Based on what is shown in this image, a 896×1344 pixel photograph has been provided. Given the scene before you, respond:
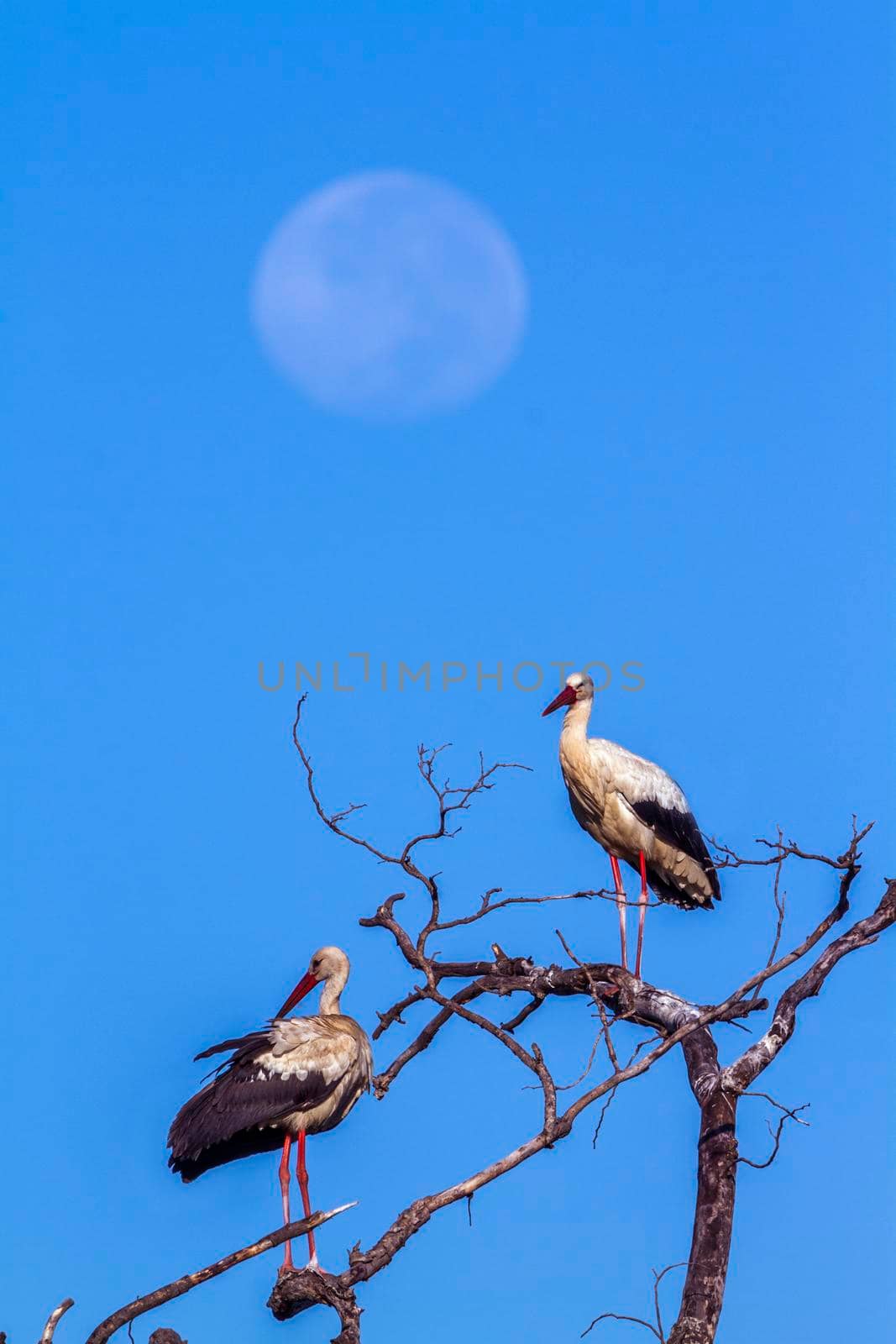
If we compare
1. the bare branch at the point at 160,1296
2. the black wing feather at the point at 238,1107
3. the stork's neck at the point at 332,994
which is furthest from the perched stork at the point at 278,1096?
the bare branch at the point at 160,1296

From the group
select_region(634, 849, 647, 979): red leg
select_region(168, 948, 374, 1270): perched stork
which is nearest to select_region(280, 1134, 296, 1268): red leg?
select_region(168, 948, 374, 1270): perched stork

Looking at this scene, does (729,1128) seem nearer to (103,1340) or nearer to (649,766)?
(103,1340)

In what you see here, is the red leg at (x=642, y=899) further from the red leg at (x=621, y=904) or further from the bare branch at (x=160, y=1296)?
the bare branch at (x=160, y=1296)

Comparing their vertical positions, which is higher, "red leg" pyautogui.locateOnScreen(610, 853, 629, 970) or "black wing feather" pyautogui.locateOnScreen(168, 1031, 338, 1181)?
"red leg" pyautogui.locateOnScreen(610, 853, 629, 970)

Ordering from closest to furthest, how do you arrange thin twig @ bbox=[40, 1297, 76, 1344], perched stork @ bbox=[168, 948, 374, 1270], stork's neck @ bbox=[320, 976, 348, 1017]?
1. thin twig @ bbox=[40, 1297, 76, 1344]
2. perched stork @ bbox=[168, 948, 374, 1270]
3. stork's neck @ bbox=[320, 976, 348, 1017]

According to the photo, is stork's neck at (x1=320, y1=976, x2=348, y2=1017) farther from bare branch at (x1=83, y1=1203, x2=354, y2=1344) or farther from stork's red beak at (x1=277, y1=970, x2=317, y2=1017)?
bare branch at (x1=83, y1=1203, x2=354, y2=1344)

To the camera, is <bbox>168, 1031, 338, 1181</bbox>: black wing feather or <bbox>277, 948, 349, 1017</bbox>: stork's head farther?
<bbox>277, 948, 349, 1017</bbox>: stork's head

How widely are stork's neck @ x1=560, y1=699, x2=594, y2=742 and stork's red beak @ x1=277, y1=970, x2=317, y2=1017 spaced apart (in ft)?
8.34

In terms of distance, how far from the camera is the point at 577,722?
11328 mm

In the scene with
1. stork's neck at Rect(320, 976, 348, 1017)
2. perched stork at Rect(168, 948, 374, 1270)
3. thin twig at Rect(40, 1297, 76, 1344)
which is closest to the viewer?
thin twig at Rect(40, 1297, 76, 1344)

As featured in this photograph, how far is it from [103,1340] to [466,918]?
2460mm

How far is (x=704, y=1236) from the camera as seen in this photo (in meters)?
6.80

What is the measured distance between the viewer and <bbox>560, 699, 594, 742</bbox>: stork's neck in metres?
11.2

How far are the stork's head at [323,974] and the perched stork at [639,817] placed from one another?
1.99 meters
